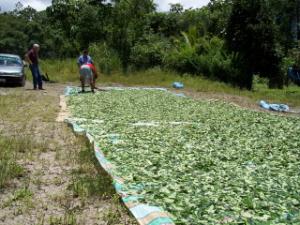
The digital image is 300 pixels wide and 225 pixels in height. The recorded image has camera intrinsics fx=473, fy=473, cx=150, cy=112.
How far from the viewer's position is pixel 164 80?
789 inches

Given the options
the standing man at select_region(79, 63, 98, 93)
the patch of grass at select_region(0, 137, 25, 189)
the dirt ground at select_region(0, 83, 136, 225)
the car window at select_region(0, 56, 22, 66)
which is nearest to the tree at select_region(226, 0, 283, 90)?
the standing man at select_region(79, 63, 98, 93)

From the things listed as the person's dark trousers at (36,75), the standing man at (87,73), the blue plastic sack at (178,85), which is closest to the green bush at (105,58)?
the blue plastic sack at (178,85)

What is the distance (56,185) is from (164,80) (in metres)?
15.2

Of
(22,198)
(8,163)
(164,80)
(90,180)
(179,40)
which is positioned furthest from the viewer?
(179,40)

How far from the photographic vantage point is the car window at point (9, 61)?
58.5 feet

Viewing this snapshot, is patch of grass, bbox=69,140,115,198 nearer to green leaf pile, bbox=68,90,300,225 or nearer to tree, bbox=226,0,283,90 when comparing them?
green leaf pile, bbox=68,90,300,225

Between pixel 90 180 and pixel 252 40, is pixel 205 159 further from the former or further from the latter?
pixel 252 40

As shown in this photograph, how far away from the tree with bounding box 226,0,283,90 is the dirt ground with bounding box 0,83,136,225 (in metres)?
12.9

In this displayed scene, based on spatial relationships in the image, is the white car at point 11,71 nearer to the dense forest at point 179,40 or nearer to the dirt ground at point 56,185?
the dense forest at point 179,40

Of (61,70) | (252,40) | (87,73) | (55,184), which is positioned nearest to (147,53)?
(61,70)

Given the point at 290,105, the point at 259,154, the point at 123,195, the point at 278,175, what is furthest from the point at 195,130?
the point at 290,105

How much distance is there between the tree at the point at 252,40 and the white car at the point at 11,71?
347 inches

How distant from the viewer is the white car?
665 inches

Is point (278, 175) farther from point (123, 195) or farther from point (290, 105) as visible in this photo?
point (290, 105)
